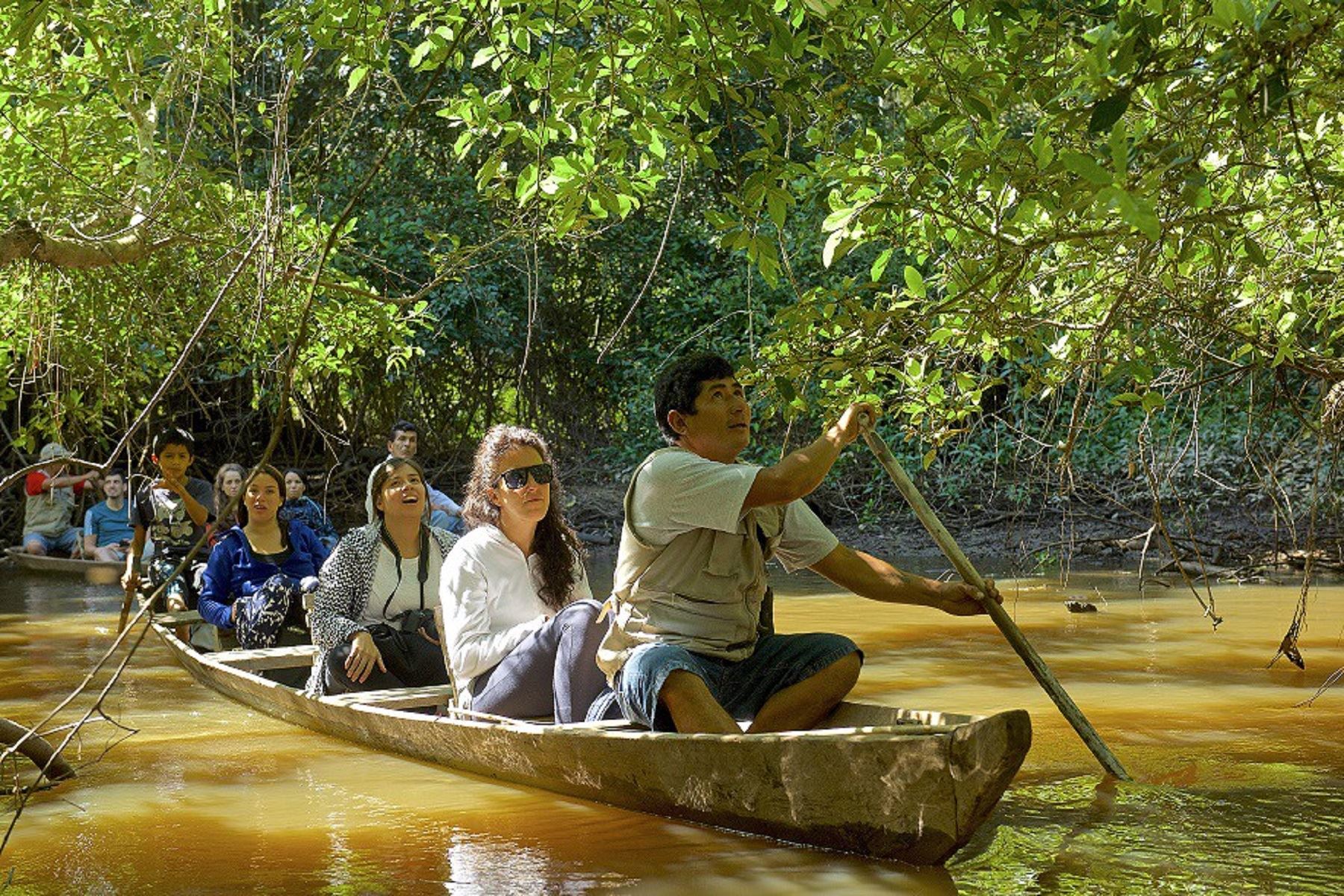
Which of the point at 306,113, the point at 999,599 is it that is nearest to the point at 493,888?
the point at 999,599

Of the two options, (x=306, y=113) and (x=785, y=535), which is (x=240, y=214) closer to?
(x=785, y=535)

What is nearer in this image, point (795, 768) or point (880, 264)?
point (795, 768)

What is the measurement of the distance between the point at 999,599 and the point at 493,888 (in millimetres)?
1655

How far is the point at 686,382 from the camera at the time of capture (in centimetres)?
441

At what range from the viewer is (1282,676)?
685cm

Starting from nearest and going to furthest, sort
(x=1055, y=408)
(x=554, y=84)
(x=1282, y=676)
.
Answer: (x=554, y=84) → (x=1055, y=408) → (x=1282, y=676)

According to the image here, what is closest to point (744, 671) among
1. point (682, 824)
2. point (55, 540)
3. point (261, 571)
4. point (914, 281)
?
point (682, 824)

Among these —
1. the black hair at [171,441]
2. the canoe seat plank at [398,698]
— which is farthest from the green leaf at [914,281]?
the black hair at [171,441]

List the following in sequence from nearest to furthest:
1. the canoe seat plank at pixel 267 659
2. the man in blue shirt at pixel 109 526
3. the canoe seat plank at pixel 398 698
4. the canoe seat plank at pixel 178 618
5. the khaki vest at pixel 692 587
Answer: the khaki vest at pixel 692 587
the canoe seat plank at pixel 398 698
the canoe seat plank at pixel 267 659
the canoe seat plank at pixel 178 618
the man in blue shirt at pixel 109 526

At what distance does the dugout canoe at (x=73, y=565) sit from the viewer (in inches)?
504

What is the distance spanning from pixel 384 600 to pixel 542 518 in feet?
3.36

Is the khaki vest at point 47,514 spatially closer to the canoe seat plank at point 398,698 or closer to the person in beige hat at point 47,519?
the person in beige hat at point 47,519

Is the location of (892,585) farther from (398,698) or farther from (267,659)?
(267,659)

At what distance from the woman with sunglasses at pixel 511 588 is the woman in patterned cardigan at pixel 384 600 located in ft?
2.34
